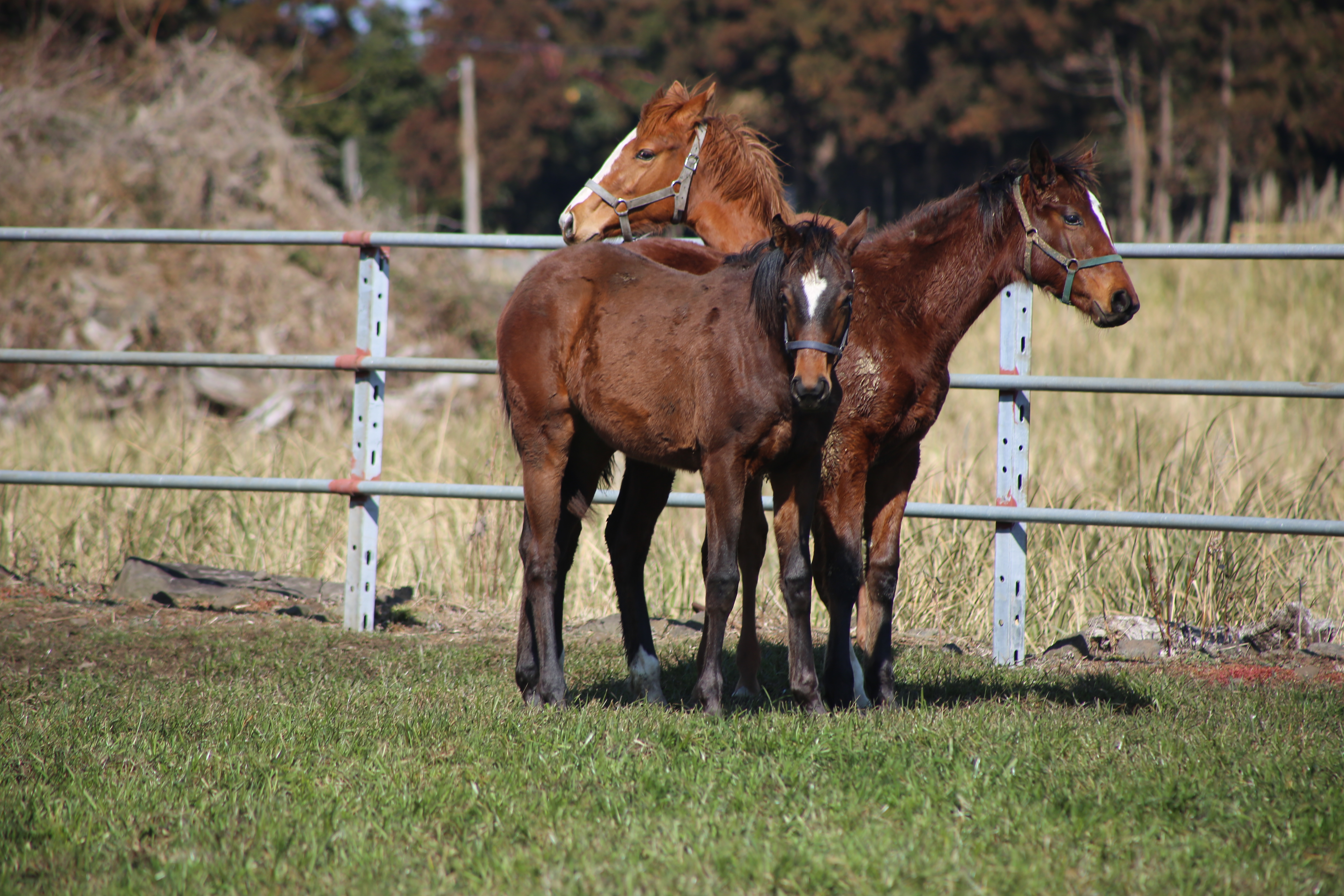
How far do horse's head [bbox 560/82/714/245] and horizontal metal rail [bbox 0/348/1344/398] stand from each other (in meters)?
0.80

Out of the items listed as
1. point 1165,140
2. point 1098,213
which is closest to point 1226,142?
point 1165,140

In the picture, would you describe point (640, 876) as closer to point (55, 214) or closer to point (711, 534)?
point (711, 534)

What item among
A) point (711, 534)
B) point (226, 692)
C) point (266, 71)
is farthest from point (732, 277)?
point (266, 71)

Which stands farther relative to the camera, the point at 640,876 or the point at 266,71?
the point at 266,71

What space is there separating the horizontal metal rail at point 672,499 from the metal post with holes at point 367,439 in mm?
155

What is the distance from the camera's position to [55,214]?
38.8 feet

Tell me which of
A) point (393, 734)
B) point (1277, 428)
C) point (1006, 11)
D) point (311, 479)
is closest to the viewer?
point (393, 734)

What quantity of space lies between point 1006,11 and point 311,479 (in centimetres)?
3092

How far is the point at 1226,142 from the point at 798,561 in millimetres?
24069

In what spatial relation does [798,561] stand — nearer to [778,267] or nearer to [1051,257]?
[778,267]

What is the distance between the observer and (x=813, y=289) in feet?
12.1

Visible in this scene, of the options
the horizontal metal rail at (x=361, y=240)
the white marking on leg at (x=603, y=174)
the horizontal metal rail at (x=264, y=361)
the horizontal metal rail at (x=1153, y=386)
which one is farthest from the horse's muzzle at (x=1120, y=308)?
the horizontal metal rail at (x=264, y=361)

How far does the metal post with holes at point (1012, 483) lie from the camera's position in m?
5.39

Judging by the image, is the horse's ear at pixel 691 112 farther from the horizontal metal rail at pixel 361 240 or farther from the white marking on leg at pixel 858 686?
the white marking on leg at pixel 858 686
